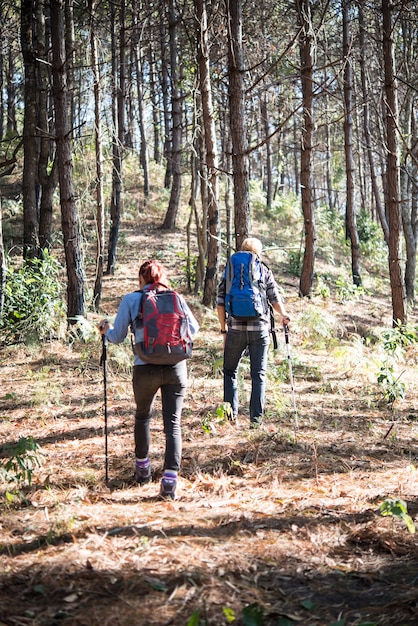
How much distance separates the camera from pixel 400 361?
10.9 meters

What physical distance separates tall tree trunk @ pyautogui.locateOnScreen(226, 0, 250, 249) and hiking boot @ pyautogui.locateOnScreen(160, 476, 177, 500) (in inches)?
178

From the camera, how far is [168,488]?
488cm

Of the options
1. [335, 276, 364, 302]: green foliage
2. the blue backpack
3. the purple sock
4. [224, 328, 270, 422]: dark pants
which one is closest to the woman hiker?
the purple sock

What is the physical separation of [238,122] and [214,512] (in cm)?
571

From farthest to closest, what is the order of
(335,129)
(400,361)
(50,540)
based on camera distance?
(335,129)
(400,361)
(50,540)

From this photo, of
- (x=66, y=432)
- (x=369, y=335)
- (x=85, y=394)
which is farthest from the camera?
(x=369, y=335)

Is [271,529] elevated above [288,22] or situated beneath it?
situated beneath

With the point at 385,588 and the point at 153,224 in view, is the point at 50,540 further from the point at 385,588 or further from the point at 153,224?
the point at 153,224

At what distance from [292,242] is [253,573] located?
64.8 feet

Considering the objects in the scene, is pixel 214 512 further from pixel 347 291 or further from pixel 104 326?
pixel 347 291

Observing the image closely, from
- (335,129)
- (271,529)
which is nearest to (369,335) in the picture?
(271,529)

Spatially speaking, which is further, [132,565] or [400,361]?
[400,361]

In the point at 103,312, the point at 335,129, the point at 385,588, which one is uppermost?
the point at 335,129

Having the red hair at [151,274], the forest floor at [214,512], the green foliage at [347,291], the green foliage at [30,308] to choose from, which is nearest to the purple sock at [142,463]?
the forest floor at [214,512]
